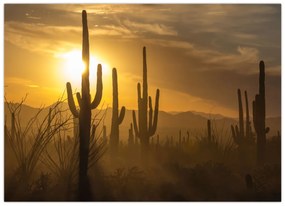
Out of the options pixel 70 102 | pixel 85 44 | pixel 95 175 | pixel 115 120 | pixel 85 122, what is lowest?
pixel 95 175

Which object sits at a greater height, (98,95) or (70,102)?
(98,95)

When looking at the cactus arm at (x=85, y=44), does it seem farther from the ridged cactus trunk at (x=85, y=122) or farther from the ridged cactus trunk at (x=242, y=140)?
the ridged cactus trunk at (x=242, y=140)

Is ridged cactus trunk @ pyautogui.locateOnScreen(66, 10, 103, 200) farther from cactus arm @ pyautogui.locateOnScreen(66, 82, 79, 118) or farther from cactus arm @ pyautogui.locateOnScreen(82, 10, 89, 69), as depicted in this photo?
cactus arm @ pyautogui.locateOnScreen(66, 82, 79, 118)

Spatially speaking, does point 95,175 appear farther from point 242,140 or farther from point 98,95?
point 242,140

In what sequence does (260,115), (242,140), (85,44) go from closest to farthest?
(85,44)
(260,115)
(242,140)

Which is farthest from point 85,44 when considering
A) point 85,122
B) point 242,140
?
point 242,140

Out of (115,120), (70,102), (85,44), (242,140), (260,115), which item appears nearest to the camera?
(85,44)

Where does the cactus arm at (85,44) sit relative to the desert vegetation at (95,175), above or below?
above

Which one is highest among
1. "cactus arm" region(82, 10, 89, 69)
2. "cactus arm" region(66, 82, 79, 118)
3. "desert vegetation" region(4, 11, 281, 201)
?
"cactus arm" region(82, 10, 89, 69)

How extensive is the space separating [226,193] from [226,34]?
12.1ft

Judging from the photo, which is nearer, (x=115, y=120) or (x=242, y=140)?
(x=115, y=120)

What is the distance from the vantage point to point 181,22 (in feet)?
37.4

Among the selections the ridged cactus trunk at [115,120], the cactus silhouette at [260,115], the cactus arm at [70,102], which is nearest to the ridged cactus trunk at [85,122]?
the cactus arm at [70,102]

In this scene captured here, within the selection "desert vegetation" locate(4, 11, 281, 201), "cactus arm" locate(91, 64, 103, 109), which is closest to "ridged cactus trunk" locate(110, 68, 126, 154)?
"desert vegetation" locate(4, 11, 281, 201)
